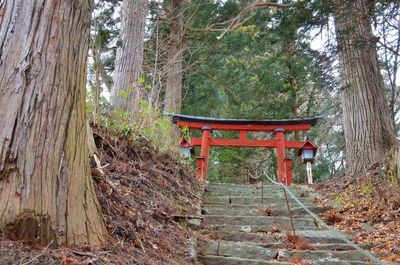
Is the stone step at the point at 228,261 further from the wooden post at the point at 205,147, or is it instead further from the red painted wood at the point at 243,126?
the red painted wood at the point at 243,126

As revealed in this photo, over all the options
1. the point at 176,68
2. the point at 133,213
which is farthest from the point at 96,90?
the point at 176,68

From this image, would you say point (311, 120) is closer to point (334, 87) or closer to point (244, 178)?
point (334, 87)

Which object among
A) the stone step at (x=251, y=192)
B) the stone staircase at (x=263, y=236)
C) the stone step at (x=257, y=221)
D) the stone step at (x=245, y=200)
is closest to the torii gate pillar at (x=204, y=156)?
the stone step at (x=251, y=192)

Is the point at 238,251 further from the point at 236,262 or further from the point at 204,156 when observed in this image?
the point at 204,156

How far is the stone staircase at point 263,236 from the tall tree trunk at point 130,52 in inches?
78.1

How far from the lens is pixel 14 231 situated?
183cm

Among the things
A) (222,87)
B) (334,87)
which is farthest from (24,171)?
(222,87)

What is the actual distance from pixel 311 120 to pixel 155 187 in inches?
271

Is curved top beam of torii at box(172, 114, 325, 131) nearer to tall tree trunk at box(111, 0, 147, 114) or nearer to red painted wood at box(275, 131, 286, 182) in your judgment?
red painted wood at box(275, 131, 286, 182)

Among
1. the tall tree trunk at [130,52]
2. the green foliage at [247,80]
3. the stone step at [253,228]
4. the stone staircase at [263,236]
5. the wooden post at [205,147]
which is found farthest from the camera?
the green foliage at [247,80]

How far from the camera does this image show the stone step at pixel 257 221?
4.75 metres

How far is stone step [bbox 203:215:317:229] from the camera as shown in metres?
4.75

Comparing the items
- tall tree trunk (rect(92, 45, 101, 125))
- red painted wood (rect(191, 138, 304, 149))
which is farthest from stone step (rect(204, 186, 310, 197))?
red painted wood (rect(191, 138, 304, 149))

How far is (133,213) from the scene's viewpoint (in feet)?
9.89
